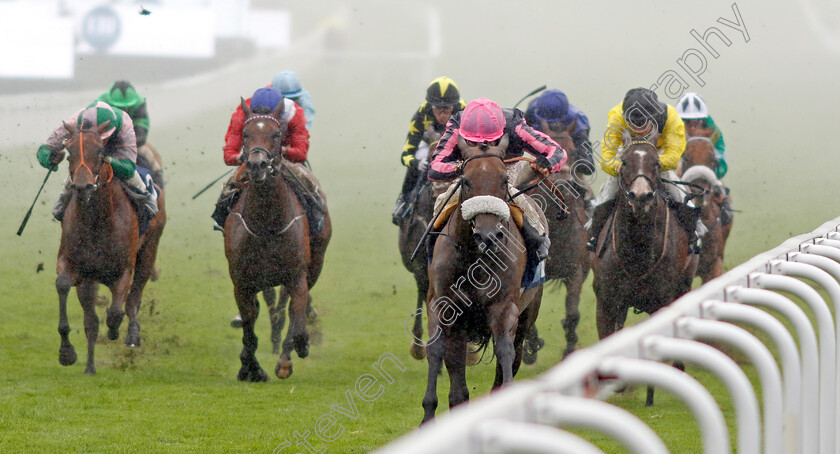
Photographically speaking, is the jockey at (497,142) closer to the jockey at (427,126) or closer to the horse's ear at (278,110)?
the horse's ear at (278,110)

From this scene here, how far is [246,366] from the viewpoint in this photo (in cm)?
761

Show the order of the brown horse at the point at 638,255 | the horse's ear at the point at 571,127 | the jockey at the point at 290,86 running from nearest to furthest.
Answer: the brown horse at the point at 638,255 → the horse's ear at the point at 571,127 → the jockey at the point at 290,86

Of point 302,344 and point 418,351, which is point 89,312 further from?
point 418,351

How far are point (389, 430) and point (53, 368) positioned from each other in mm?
3396

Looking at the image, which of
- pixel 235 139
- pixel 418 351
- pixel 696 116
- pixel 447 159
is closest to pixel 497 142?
pixel 447 159

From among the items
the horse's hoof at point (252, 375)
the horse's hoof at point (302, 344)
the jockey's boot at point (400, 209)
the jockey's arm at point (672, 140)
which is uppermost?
the jockey's arm at point (672, 140)

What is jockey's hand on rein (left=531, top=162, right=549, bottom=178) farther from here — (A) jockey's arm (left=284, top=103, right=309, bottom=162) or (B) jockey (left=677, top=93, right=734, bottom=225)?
(B) jockey (left=677, top=93, right=734, bottom=225)

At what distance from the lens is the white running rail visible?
4.94 ft

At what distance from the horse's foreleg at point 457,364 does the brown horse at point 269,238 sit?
214 centimetres

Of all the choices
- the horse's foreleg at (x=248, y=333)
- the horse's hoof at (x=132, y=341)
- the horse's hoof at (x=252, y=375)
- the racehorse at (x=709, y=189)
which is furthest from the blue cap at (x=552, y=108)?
the horse's hoof at (x=132, y=341)

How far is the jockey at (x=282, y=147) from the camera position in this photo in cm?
693

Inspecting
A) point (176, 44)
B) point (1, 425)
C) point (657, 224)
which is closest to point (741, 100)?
point (176, 44)

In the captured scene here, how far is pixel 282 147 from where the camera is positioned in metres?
7.30

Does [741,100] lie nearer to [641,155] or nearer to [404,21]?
[404,21]
